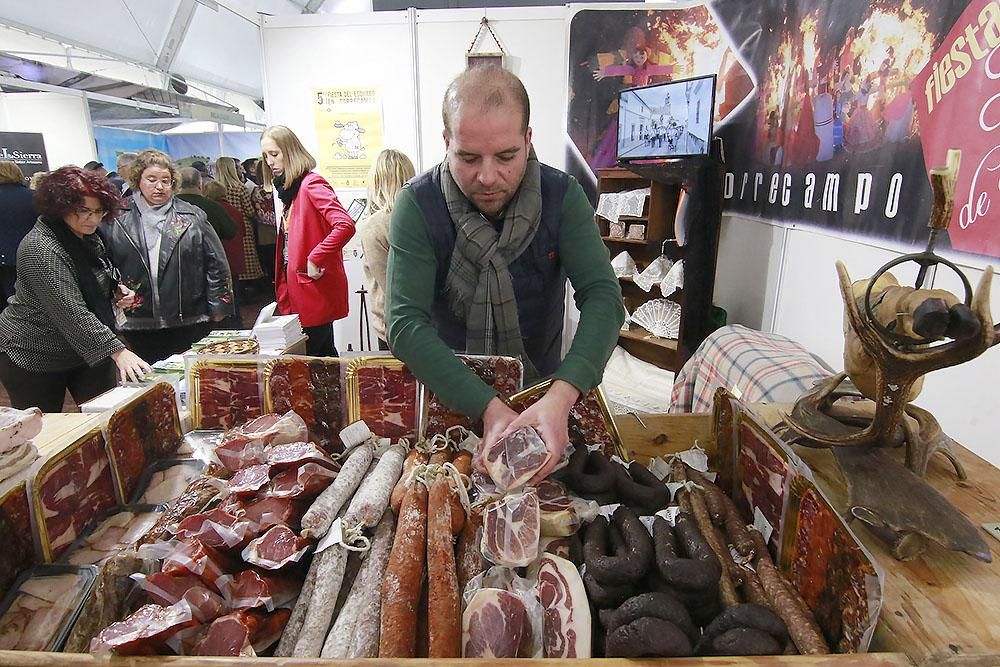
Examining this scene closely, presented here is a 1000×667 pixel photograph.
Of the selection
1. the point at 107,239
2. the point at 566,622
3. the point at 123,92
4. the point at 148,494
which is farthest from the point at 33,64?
the point at 566,622

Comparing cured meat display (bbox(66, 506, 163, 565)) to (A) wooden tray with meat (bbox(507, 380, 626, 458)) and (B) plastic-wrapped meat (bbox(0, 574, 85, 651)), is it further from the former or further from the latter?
(A) wooden tray with meat (bbox(507, 380, 626, 458))

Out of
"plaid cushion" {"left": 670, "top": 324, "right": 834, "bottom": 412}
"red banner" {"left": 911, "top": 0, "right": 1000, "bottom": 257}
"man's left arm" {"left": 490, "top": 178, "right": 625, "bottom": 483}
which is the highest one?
"red banner" {"left": 911, "top": 0, "right": 1000, "bottom": 257}

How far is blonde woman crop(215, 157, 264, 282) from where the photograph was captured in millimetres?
6059

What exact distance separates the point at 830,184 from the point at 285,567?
305cm

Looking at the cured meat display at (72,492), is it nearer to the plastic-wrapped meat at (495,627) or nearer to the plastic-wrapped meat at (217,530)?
the plastic-wrapped meat at (217,530)

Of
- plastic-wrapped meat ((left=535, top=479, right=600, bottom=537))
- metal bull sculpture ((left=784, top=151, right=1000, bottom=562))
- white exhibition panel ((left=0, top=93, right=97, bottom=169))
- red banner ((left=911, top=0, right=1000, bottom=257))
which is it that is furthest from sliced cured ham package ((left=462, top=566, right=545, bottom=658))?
white exhibition panel ((left=0, top=93, right=97, bottom=169))

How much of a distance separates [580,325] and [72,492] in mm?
1257

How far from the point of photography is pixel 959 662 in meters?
0.84

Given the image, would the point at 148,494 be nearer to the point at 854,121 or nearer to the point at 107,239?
the point at 107,239

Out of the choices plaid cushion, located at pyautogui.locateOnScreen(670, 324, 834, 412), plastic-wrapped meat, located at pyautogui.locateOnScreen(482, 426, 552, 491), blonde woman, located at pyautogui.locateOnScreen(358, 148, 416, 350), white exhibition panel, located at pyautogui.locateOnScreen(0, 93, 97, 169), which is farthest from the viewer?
white exhibition panel, located at pyautogui.locateOnScreen(0, 93, 97, 169)

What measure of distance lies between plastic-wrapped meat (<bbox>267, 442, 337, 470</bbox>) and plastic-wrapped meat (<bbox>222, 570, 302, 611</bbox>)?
29 cm

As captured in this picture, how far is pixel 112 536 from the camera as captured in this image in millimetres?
1271

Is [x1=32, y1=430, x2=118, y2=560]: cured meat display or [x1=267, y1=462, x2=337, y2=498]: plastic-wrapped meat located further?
[x1=267, y1=462, x2=337, y2=498]: plastic-wrapped meat

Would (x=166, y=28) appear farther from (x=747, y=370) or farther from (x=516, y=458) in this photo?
(x=516, y=458)
